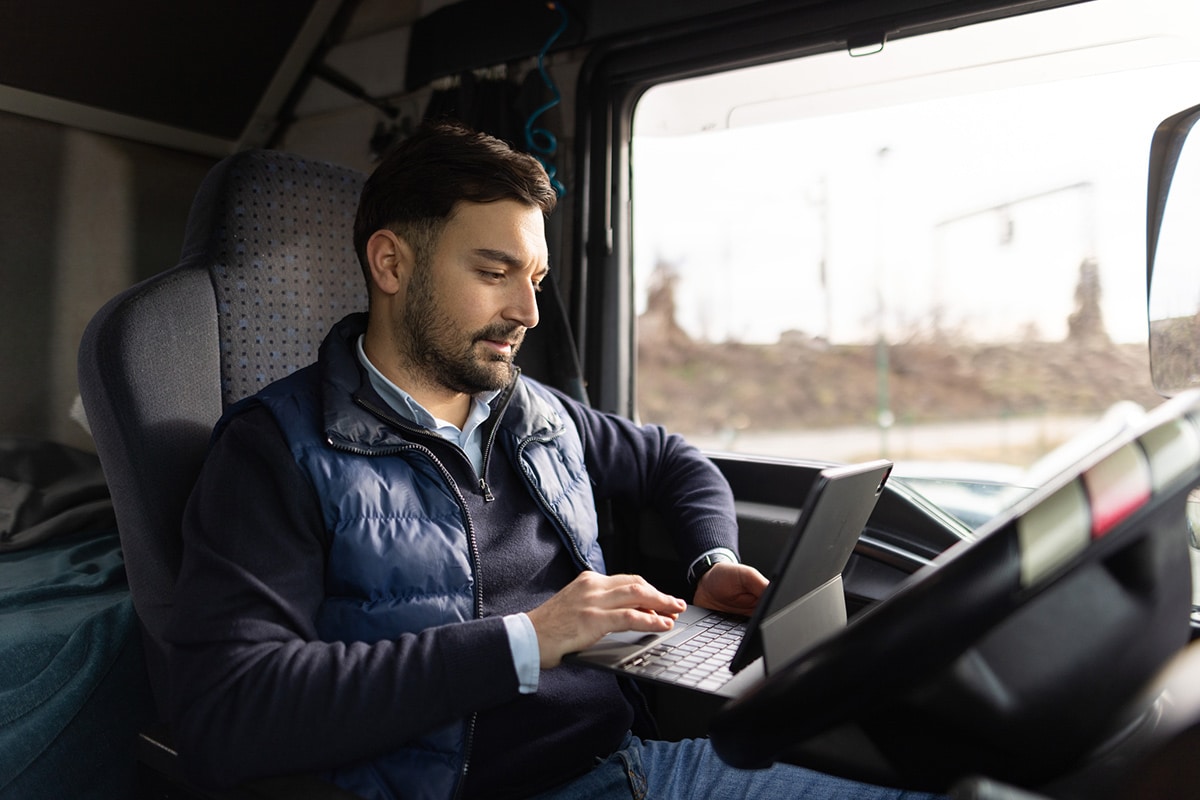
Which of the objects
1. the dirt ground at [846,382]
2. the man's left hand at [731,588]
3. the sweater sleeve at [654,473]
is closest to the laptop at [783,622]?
the man's left hand at [731,588]

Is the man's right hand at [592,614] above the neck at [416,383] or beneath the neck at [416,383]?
beneath

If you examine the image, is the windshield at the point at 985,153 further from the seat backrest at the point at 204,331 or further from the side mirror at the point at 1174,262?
the seat backrest at the point at 204,331

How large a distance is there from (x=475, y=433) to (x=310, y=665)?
52 centimetres

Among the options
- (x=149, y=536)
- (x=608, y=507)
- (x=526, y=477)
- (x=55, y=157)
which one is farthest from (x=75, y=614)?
(x=55, y=157)

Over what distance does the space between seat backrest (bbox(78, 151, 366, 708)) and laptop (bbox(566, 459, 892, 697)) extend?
0.57 meters

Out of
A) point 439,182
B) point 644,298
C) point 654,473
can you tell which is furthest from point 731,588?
point 644,298

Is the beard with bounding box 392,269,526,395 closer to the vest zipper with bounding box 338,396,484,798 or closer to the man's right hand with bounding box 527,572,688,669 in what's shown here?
the vest zipper with bounding box 338,396,484,798

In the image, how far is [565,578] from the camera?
1319 millimetres

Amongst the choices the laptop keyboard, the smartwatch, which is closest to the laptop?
the laptop keyboard

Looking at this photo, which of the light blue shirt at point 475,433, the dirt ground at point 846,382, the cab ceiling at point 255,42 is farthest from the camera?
the dirt ground at point 846,382

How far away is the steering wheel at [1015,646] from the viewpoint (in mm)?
607

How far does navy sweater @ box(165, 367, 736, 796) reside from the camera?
2.90 feet

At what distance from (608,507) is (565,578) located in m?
0.37

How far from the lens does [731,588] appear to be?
130 cm
